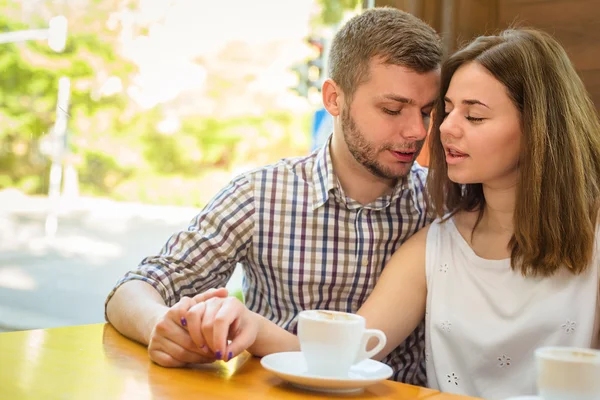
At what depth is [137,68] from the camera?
3.43 m

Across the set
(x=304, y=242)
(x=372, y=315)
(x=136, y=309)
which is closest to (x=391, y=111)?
(x=304, y=242)

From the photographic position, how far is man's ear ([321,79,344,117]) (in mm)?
1713

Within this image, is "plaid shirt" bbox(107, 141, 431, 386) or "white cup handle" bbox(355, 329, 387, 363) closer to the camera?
"white cup handle" bbox(355, 329, 387, 363)

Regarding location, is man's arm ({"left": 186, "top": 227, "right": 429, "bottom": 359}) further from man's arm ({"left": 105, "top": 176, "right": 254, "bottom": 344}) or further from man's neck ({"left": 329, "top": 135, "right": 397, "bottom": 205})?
man's arm ({"left": 105, "top": 176, "right": 254, "bottom": 344})

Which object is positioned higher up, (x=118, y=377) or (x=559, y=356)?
(x=559, y=356)

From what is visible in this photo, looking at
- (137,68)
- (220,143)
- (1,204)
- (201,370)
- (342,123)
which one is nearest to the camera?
(201,370)

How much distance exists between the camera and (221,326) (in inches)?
39.3

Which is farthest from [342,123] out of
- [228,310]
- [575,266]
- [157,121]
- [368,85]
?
[157,121]

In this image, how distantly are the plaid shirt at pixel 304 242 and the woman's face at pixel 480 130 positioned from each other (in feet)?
0.93

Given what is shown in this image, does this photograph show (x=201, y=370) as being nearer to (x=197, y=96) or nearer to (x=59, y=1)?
(x=59, y=1)

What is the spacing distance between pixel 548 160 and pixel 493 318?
0.32 meters

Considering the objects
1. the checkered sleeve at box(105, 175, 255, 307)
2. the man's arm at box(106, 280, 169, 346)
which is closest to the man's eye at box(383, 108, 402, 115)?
the checkered sleeve at box(105, 175, 255, 307)

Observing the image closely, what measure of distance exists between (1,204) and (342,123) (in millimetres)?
1963

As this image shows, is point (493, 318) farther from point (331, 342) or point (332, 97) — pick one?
point (332, 97)
